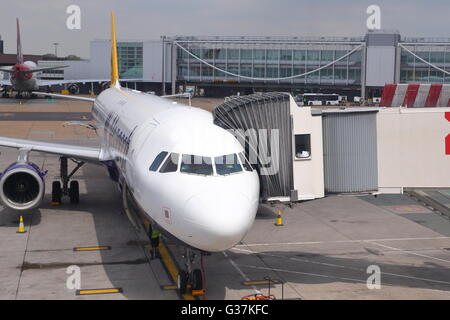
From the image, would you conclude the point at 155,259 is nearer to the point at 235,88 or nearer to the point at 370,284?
the point at 370,284

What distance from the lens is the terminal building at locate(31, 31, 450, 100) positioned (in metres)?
116

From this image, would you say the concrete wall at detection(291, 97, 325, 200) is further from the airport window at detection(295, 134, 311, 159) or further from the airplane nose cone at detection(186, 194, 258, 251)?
the airplane nose cone at detection(186, 194, 258, 251)

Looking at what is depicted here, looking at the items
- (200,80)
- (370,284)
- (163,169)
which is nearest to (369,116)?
(370,284)

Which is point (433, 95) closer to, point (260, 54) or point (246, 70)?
point (260, 54)

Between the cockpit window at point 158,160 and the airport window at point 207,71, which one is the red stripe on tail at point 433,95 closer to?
the cockpit window at point 158,160

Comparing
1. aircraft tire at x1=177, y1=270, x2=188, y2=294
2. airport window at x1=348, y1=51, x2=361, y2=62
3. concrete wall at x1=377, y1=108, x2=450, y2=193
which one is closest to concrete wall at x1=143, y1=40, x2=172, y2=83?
airport window at x1=348, y1=51, x2=361, y2=62

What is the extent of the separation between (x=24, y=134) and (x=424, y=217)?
41561 mm

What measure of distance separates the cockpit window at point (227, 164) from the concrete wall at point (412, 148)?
17.9 feet

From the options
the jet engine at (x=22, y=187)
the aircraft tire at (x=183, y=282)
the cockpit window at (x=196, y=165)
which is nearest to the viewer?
Answer: the cockpit window at (x=196, y=165)

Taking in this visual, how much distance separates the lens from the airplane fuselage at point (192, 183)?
15.6 m

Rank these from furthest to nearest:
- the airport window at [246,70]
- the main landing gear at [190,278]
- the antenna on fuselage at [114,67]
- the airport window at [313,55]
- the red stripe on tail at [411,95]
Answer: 1. the airport window at [246,70]
2. the airport window at [313,55]
3. the antenna on fuselage at [114,67]
4. the red stripe on tail at [411,95]
5. the main landing gear at [190,278]

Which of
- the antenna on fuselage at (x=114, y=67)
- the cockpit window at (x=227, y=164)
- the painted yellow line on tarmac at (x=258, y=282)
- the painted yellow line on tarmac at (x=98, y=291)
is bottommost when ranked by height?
the painted yellow line on tarmac at (x=258, y=282)

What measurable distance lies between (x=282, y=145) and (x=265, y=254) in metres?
4.56

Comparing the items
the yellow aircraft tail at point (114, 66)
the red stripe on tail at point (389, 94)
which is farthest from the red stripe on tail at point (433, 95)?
the yellow aircraft tail at point (114, 66)
